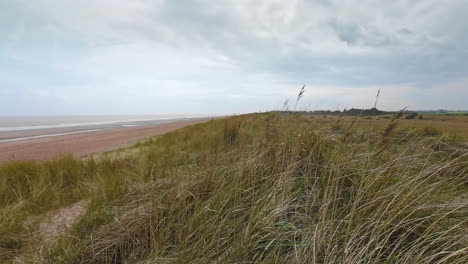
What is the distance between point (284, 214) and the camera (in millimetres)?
2090

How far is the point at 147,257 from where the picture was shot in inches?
75.5

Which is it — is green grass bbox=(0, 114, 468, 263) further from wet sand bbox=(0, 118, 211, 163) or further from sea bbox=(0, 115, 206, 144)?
sea bbox=(0, 115, 206, 144)

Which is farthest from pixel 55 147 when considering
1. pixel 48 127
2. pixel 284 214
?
pixel 48 127

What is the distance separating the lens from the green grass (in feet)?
5.14

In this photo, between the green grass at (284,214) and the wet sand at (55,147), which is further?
the wet sand at (55,147)

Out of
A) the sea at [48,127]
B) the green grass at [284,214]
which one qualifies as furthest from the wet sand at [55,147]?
the green grass at [284,214]

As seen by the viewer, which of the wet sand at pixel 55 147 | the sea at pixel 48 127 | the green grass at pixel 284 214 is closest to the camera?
the green grass at pixel 284 214

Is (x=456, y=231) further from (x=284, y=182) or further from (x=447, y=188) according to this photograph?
(x=284, y=182)

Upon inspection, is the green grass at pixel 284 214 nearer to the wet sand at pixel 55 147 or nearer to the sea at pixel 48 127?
the wet sand at pixel 55 147

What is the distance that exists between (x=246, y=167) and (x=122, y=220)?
1.48m

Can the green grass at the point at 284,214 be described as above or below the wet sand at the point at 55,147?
above

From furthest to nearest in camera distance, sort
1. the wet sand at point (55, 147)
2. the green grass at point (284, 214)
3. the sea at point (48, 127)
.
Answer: the sea at point (48, 127)
the wet sand at point (55, 147)
the green grass at point (284, 214)

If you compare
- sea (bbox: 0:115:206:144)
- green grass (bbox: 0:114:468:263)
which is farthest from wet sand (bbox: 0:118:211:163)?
green grass (bbox: 0:114:468:263)

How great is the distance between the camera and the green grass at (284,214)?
1.57m
